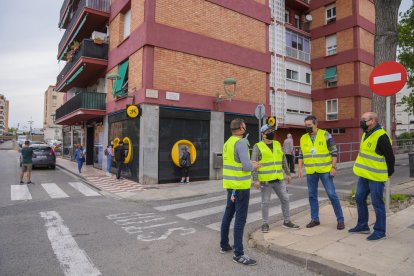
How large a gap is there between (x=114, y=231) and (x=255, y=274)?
9.82 feet

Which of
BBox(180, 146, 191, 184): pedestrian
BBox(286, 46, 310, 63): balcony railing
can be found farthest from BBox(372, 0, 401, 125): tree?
BBox(286, 46, 310, 63): balcony railing

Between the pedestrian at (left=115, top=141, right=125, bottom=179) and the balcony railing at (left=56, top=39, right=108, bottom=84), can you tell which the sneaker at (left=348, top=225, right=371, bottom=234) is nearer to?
the pedestrian at (left=115, top=141, right=125, bottom=179)

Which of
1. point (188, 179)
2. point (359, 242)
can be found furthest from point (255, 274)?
point (188, 179)

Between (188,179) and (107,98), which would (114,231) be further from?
(107,98)

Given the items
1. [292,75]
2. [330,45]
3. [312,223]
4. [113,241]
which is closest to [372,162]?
[312,223]

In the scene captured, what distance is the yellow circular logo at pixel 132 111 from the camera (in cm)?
1195

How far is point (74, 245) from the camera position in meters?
4.70

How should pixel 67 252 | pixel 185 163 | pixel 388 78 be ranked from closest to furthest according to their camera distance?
pixel 67 252
pixel 388 78
pixel 185 163

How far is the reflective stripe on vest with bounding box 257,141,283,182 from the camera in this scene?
16.6 feet

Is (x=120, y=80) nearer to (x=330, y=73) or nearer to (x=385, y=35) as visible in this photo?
(x=385, y=35)

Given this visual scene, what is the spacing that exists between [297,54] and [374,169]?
21.4 m

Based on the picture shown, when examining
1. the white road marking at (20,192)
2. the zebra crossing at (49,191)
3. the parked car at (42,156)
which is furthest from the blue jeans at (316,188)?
the parked car at (42,156)

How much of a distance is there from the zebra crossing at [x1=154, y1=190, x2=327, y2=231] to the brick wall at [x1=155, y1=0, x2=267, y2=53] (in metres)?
8.03

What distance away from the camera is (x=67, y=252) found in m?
4.38
